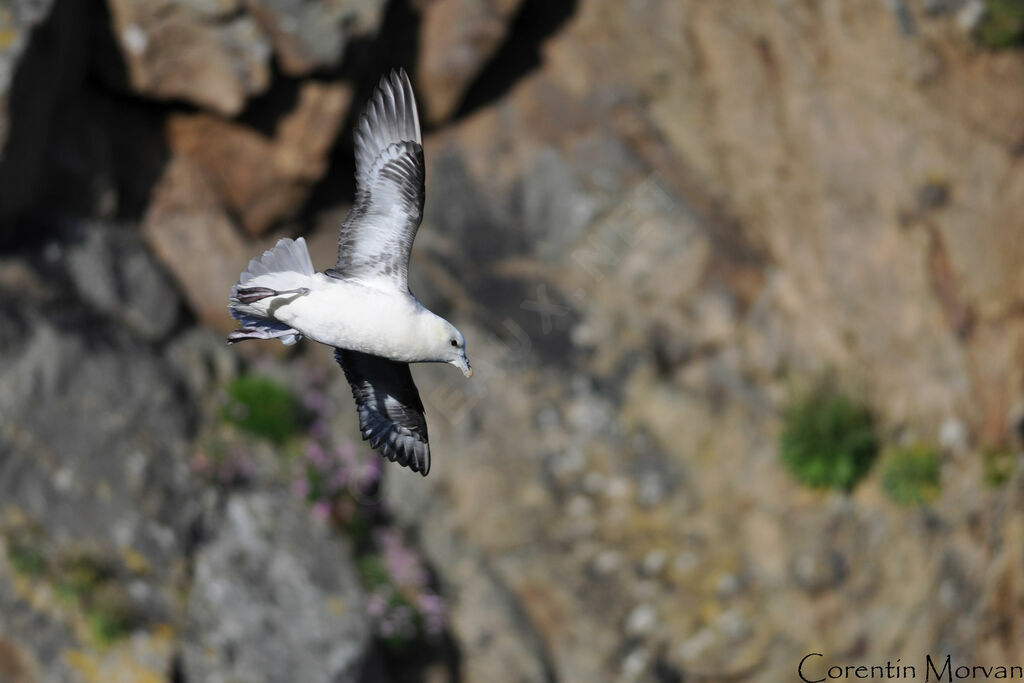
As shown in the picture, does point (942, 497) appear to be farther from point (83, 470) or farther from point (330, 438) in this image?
point (83, 470)

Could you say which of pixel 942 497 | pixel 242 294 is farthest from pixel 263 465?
pixel 942 497

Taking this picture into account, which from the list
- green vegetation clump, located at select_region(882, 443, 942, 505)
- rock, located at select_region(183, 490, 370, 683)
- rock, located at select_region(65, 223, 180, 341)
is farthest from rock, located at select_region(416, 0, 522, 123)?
green vegetation clump, located at select_region(882, 443, 942, 505)

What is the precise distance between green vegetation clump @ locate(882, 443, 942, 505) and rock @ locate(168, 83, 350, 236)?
179 inches

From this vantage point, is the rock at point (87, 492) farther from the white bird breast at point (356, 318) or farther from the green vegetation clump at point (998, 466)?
the green vegetation clump at point (998, 466)

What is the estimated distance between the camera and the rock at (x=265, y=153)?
8391 millimetres

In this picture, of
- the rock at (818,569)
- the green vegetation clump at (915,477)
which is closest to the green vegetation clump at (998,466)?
the green vegetation clump at (915,477)

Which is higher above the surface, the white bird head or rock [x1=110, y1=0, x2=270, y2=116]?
the white bird head

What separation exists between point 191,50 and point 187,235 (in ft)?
4.33

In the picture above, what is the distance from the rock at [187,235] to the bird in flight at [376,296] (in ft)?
12.2

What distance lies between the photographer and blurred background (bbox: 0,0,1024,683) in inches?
310

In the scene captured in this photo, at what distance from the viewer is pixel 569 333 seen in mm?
8750

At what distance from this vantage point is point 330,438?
8.62 m

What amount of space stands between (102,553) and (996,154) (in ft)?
20.9

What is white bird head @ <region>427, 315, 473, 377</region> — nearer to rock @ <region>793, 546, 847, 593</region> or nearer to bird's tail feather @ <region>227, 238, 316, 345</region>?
bird's tail feather @ <region>227, 238, 316, 345</region>
